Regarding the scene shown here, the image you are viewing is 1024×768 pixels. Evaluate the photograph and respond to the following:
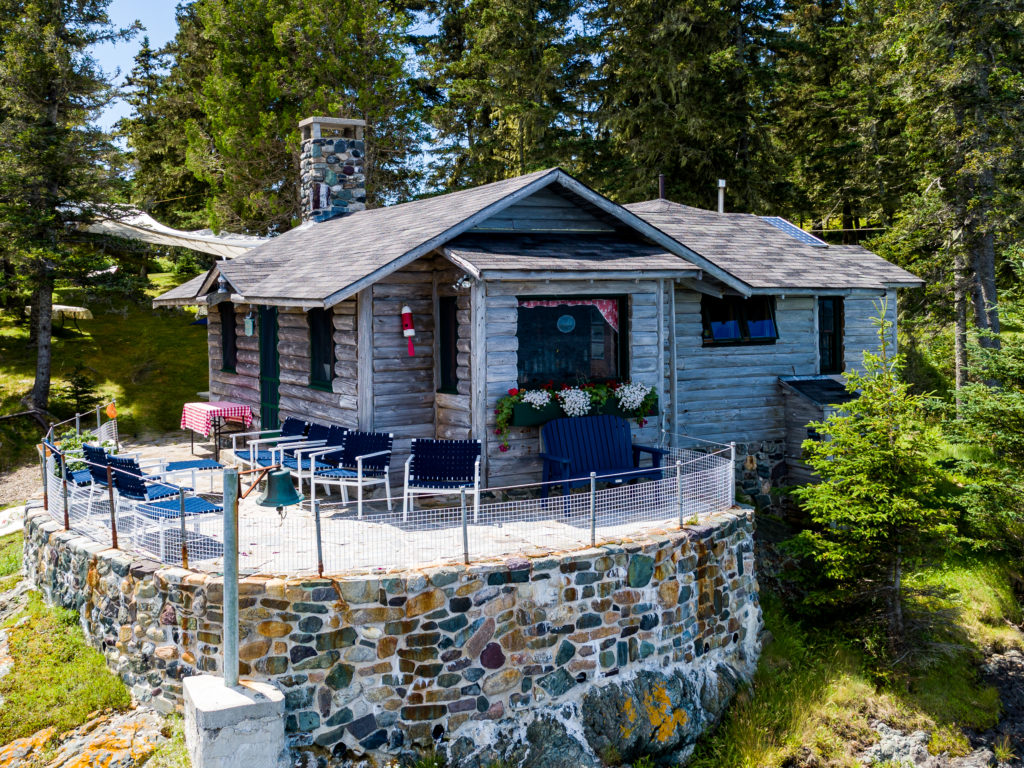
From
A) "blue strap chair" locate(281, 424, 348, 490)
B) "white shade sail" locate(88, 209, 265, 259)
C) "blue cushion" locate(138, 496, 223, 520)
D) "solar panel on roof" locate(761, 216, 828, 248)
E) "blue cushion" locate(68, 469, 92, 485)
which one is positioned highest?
"white shade sail" locate(88, 209, 265, 259)

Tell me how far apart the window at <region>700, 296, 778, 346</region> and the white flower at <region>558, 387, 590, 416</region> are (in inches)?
150

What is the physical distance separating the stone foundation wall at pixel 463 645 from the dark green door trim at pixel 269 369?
500 cm

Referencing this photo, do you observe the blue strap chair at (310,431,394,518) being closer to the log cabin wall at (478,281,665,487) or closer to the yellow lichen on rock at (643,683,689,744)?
the log cabin wall at (478,281,665,487)

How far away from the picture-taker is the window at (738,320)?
14523mm

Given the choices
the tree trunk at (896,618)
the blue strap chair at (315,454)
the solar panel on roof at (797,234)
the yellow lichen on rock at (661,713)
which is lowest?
the yellow lichen on rock at (661,713)

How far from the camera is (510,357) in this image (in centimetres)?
1129

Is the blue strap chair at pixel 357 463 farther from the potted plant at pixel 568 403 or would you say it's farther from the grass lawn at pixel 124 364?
the grass lawn at pixel 124 364

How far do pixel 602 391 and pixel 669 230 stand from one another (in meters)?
5.72

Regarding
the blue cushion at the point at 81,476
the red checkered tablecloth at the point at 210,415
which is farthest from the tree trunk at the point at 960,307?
the blue cushion at the point at 81,476

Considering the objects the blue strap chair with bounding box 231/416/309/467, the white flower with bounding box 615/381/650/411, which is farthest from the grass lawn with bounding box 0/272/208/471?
the white flower with bounding box 615/381/650/411

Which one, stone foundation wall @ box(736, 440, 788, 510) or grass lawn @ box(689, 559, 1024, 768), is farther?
stone foundation wall @ box(736, 440, 788, 510)

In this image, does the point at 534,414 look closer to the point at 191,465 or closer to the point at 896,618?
the point at 191,465

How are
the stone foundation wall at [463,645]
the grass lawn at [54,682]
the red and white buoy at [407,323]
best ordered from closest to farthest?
the stone foundation wall at [463,645], the grass lawn at [54,682], the red and white buoy at [407,323]

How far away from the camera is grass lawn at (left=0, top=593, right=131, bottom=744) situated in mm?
8766
